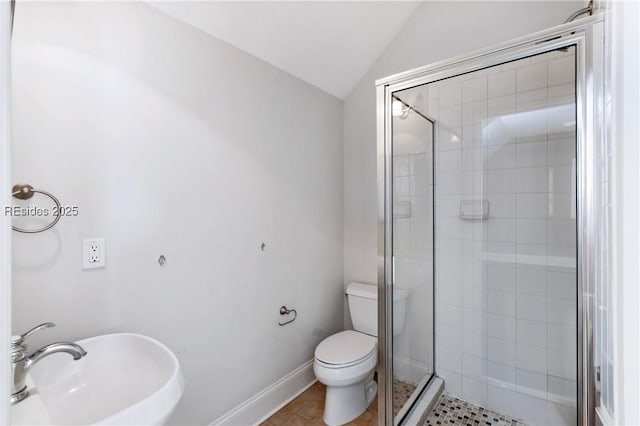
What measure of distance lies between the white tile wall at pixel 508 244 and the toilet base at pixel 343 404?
548 millimetres

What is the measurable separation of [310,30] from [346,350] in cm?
203

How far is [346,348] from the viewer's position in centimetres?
192

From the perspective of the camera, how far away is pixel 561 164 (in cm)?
145

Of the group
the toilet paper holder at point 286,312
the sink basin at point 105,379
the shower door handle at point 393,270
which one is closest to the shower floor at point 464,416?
the shower door handle at point 393,270

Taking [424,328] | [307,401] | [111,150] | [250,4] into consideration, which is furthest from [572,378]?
[250,4]

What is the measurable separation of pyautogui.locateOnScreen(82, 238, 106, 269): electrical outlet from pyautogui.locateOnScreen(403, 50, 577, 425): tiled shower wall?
60.2 inches

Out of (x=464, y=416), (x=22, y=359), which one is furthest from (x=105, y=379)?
(x=464, y=416)

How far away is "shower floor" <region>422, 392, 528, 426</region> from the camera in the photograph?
64.6 inches

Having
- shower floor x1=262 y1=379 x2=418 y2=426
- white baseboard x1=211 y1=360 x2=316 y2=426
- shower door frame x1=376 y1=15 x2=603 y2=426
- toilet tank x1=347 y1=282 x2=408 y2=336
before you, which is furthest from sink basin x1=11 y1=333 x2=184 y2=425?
toilet tank x1=347 y1=282 x2=408 y2=336

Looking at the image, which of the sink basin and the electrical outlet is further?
the electrical outlet

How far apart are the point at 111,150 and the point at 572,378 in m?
2.28

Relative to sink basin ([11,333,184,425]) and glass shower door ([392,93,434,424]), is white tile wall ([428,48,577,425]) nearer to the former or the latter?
glass shower door ([392,93,434,424])

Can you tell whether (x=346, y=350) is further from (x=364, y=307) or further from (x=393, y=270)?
(x=393, y=270)

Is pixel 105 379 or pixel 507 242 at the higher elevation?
pixel 507 242
